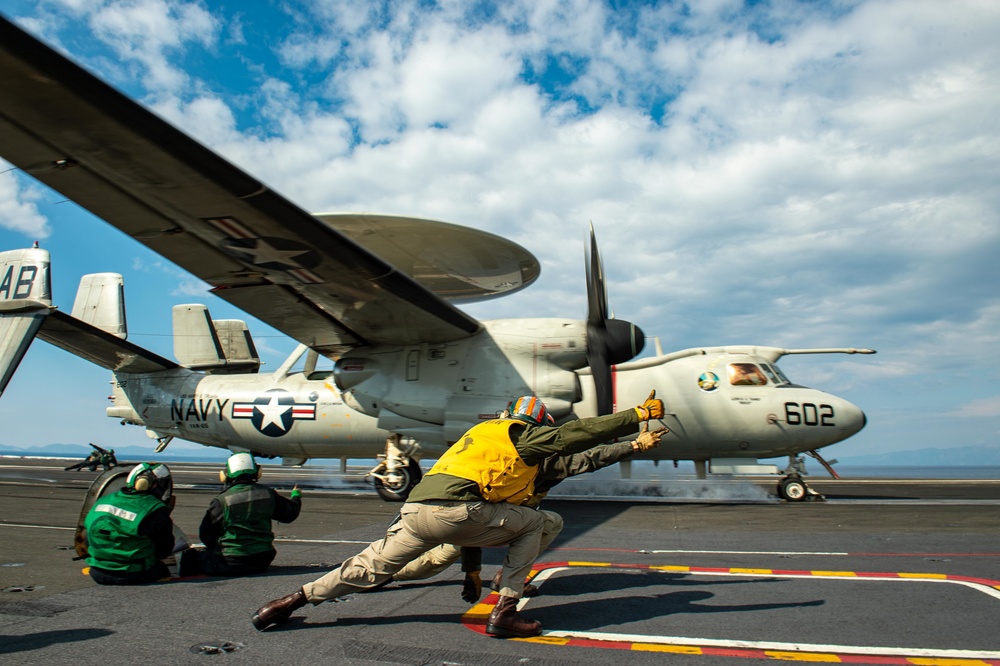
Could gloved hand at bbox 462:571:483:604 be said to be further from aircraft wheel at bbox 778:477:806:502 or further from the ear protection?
aircraft wheel at bbox 778:477:806:502

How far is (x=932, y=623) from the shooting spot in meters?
4.58

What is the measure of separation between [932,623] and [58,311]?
18698mm

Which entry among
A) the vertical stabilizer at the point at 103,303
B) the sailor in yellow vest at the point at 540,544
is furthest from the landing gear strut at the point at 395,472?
the vertical stabilizer at the point at 103,303

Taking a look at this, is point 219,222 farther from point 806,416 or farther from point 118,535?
point 806,416

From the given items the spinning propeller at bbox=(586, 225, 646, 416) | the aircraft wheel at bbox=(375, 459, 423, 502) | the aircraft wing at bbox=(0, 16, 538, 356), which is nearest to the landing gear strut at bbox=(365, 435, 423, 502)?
the aircraft wheel at bbox=(375, 459, 423, 502)

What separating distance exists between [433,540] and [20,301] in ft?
47.2

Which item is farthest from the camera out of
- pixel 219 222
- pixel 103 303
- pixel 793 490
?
pixel 103 303

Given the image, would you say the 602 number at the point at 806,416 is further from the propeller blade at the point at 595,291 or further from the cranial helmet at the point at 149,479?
the cranial helmet at the point at 149,479

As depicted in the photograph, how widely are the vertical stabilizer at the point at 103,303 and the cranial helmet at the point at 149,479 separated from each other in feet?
60.0

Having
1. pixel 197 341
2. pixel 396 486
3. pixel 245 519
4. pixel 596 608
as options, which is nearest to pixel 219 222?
pixel 245 519

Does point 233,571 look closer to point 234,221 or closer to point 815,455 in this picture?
point 234,221

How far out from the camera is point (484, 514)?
4.51 m

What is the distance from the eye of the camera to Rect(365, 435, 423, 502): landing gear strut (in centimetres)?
1596

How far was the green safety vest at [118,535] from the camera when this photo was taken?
5863mm
